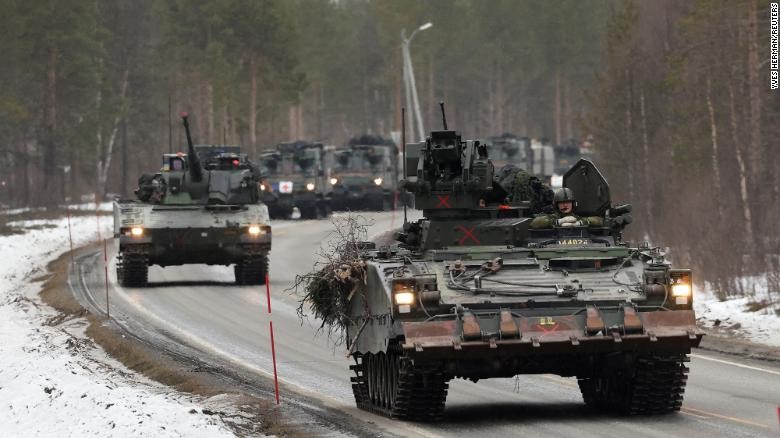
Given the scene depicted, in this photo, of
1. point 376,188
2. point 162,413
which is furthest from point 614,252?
point 376,188

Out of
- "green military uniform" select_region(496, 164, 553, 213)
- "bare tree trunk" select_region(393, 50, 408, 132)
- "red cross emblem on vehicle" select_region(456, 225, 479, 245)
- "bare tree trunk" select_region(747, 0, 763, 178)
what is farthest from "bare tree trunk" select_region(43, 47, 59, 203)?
"red cross emblem on vehicle" select_region(456, 225, 479, 245)

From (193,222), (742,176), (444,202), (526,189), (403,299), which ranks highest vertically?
(742,176)

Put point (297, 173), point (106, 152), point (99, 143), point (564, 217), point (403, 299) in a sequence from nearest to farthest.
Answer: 1. point (403, 299)
2. point (564, 217)
3. point (297, 173)
4. point (99, 143)
5. point (106, 152)

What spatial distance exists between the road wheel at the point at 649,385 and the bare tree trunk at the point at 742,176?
2083cm

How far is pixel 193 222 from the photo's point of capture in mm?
31828

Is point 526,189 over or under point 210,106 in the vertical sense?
under

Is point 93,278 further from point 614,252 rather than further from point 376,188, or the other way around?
point 376,188

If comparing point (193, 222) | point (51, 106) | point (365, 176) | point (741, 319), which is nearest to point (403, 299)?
point (741, 319)

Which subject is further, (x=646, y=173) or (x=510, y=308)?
(x=646, y=173)

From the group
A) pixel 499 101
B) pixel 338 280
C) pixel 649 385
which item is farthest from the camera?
pixel 499 101

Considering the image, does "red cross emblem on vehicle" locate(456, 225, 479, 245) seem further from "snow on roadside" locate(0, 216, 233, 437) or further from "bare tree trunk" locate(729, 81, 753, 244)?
"bare tree trunk" locate(729, 81, 753, 244)

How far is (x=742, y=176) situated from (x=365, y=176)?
2330cm

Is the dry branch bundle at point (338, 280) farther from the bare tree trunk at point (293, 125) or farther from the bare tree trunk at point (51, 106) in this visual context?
the bare tree trunk at point (293, 125)

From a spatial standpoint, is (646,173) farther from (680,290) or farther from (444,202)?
(680,290)
